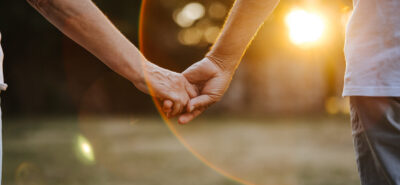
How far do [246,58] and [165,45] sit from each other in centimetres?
492

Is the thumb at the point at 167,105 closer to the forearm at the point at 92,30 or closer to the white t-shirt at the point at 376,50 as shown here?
the forearm at the point at 92,30

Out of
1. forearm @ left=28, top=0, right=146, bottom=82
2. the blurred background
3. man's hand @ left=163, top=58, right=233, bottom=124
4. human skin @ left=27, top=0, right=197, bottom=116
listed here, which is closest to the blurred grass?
the blurred background

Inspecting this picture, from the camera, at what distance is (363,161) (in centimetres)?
167

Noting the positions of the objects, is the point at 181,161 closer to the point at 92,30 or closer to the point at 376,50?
the point at 92,30

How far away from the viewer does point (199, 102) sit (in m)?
3.01

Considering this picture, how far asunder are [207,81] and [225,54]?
0.26 metres

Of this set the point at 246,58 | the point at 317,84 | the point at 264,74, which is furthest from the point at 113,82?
the point at 317,84

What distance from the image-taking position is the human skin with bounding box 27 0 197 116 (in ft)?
7.74

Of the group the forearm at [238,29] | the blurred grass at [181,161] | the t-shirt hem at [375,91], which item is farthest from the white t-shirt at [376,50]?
the blurred grass at [181,161]

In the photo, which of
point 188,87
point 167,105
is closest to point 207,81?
point 188,87

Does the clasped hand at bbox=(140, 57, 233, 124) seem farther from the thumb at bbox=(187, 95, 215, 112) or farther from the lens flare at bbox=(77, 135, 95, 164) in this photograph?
the lens flare at bbox=(77, 135, 95, 164)

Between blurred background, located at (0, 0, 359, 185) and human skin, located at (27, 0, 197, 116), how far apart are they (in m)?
1.16

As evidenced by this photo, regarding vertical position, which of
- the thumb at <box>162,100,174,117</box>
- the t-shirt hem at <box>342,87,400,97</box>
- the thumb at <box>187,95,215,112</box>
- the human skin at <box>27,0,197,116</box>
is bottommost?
the thumb at <box>187,95,215,112</box>

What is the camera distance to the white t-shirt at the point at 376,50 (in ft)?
5.22
